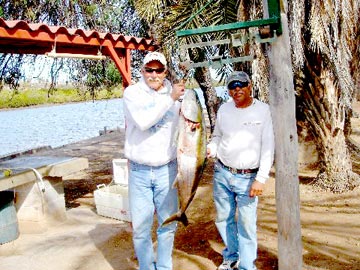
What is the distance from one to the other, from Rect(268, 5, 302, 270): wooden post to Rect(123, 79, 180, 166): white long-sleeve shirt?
2.75ft

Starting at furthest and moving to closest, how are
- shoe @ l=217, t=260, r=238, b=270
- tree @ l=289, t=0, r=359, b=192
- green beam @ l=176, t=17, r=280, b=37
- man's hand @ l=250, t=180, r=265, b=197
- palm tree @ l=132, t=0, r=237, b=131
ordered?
palm tree @ l=132, t=0, r=237, b=131 < tree @ l=289, t=0, r=359, b=192 < shoe @ l=217, t=260, r=238, b=270 < man's hand @ l=250, t=180, r=265, b=197 < green beam @ l=176, t=17, r=280, b=37

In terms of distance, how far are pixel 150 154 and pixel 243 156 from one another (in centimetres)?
78

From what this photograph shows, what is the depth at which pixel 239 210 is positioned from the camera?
12.0ft

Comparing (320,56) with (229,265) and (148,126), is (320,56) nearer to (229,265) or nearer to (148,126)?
(229,265)

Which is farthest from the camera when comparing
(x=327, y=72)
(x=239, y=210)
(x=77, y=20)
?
(x=77, y=20)

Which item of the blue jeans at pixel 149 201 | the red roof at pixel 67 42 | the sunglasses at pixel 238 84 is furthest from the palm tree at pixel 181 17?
the blue jeans at pixel 149 201

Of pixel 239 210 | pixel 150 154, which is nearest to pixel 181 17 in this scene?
pixel 150 154

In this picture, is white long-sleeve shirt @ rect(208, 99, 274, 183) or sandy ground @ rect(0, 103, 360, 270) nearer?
white long-sleeve shirt @ rect(208, 99, 274, 183)

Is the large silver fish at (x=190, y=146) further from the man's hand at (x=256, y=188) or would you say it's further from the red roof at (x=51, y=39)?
the red roof at (x=51, y=39)

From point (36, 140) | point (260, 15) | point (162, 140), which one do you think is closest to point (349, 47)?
point (260, 15)

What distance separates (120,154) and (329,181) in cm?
838

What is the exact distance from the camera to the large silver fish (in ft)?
10.1

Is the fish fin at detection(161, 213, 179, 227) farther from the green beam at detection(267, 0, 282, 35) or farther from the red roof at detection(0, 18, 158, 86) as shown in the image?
the red roof at detection(0, 18, 158, 86)

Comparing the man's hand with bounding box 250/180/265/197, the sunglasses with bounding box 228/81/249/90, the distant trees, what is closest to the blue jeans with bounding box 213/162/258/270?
the man's hand with bounding box 250/180/265/197
